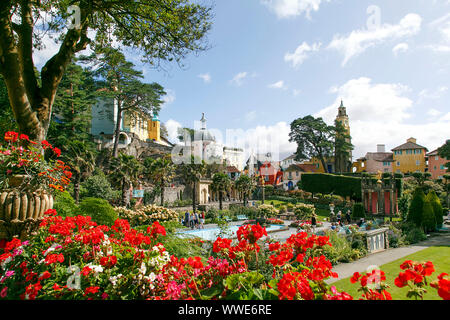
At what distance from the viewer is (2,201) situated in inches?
156

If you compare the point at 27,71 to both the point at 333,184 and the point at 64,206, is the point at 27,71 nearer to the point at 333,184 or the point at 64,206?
the point at 64,206

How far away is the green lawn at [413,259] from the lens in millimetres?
6914

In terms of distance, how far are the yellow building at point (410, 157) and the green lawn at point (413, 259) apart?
184ft

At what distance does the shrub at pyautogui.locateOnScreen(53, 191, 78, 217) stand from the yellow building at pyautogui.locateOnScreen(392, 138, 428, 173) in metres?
68.4

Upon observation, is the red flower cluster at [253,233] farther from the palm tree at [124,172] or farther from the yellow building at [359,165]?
the yellow building at [359,165]

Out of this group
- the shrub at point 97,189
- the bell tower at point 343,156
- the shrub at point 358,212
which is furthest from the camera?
the bell tower at point 343,156

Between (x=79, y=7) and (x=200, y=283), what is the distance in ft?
20.4

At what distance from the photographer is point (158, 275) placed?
2627 millimetres

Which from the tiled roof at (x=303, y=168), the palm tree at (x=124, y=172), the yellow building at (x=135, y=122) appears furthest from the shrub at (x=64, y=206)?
the tiled roof at (x=303, y=168)

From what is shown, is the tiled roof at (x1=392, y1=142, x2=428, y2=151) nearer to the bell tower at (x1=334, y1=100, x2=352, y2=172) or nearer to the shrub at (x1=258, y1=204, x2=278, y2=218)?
the bell tower at (x1=334, y1=100, x2=352, y2=172)

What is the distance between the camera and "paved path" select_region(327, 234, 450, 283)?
31.6 ft

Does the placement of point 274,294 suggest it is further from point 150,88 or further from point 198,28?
point 150,88

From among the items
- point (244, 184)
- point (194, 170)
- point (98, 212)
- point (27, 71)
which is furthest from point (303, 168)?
point (27, 71)

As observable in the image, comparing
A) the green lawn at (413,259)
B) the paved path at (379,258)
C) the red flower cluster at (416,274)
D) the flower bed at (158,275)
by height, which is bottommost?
the paved path at (379,258)
